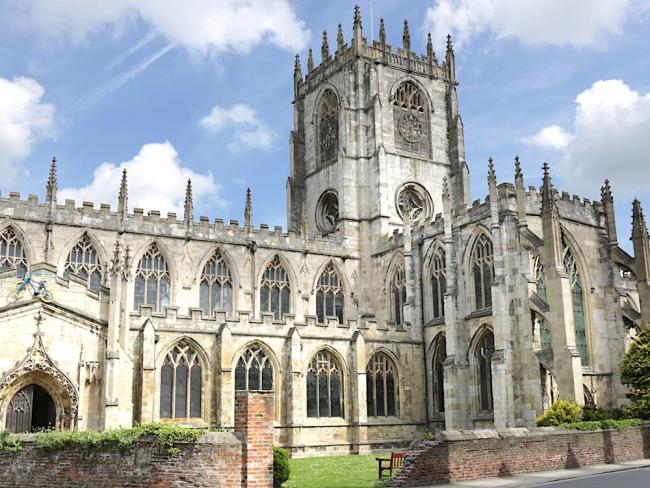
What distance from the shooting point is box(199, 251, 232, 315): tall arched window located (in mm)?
40406

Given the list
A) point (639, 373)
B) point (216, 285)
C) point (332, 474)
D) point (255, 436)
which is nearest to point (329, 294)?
point (216, 285)

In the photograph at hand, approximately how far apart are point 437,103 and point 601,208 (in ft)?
50.9

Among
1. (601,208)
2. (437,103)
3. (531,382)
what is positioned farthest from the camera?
(437,103)

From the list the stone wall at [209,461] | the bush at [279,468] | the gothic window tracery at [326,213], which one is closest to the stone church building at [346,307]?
the gothic window tracery at [326,213]

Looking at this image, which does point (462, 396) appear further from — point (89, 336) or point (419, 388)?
point (89, 336)

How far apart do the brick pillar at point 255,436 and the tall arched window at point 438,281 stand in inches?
959

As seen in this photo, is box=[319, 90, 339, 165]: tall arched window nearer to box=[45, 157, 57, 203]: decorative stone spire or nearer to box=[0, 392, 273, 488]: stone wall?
box=[45, 157, 57, 203]: decorative stone spire

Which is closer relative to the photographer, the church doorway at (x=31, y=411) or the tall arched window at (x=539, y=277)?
the church doorway at (x=31, y=411)

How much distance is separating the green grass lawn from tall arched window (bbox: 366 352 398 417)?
23.9ft

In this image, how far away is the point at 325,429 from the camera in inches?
1389

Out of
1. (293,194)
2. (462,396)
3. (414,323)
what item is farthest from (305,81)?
(462,396)

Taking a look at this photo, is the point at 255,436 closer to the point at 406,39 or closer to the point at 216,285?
the point at 216,285

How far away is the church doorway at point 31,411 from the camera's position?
26234mm

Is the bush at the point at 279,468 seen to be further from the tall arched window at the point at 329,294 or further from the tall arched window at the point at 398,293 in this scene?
the tall arched window at the point at 329,294
